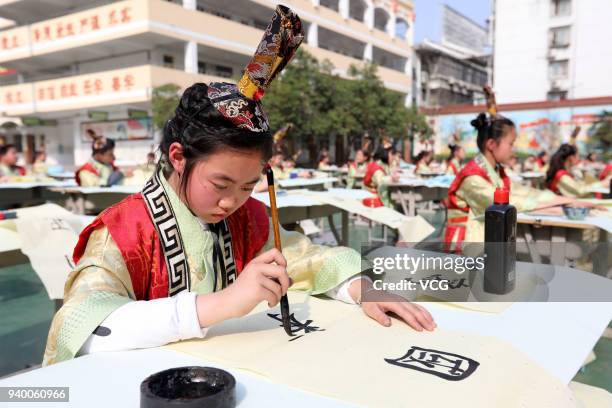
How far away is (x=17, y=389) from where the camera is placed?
0.65 meters

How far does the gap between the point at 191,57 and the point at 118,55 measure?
120 inches

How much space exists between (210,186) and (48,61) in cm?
1865

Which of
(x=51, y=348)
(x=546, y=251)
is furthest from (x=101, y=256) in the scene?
(x=546, y=251)

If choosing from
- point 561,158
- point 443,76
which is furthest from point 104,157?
point 443,76

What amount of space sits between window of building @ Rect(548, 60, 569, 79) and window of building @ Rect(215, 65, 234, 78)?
593 inches

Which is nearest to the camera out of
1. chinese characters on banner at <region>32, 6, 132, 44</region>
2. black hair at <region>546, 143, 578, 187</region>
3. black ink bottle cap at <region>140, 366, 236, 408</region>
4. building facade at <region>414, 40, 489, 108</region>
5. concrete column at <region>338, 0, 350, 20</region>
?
black ink bottle cap at <region>140, 366, 236, 408</region>

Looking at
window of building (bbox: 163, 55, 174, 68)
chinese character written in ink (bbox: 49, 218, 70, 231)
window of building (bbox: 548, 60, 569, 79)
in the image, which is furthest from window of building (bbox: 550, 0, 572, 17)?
chinese character written in ink (bbox: 49, 218, 70, 231)

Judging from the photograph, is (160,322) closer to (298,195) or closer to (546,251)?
(546,251)

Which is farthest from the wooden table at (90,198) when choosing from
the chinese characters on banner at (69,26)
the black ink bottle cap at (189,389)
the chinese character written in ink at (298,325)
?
the chinese characters on banner at (69,26)

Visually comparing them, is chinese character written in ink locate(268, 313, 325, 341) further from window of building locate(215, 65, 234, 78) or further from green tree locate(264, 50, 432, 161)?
window of building locate(215, 65, 234, 78)

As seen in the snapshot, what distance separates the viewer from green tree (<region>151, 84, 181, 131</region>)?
12.6m

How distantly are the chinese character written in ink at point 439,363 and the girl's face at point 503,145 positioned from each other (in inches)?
78.5

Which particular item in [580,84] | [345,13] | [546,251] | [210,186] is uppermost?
[345,13]

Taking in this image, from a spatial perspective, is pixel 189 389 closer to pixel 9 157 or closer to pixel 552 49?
pixel 9 157
